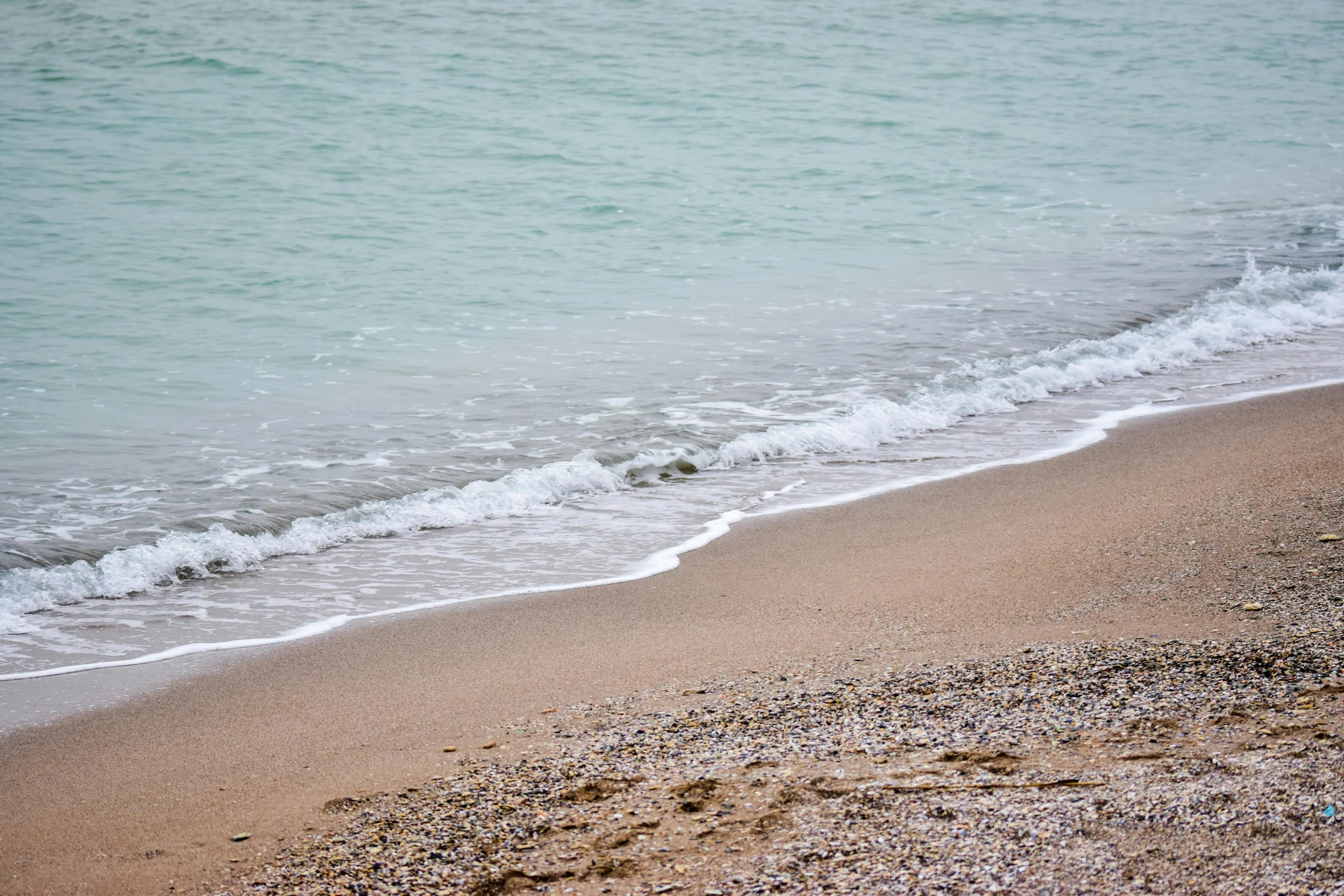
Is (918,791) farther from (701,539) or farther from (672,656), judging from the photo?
(701,539)

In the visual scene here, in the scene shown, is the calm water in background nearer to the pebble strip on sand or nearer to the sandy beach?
the sandy beach

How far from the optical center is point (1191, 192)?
672 inches

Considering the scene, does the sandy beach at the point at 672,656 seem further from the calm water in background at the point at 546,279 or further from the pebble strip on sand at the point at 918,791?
the calm water in background at the point at 546,279

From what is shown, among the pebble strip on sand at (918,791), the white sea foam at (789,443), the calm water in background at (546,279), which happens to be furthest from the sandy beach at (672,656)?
the white sea foam at (789,443)

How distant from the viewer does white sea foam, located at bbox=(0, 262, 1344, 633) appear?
5.39 m

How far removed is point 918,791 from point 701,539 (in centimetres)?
A: 294

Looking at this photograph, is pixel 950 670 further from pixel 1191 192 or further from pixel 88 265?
pixel 1191 192

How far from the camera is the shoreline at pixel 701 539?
4539mm

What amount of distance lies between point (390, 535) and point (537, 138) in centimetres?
1408

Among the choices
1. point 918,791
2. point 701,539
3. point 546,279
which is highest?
point 546,279

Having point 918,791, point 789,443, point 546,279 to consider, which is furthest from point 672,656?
point 546,279

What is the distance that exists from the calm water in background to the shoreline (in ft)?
0.31

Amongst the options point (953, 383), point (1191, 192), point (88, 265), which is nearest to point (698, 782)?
point (953, 383)

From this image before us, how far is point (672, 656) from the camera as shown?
13.8 feet
